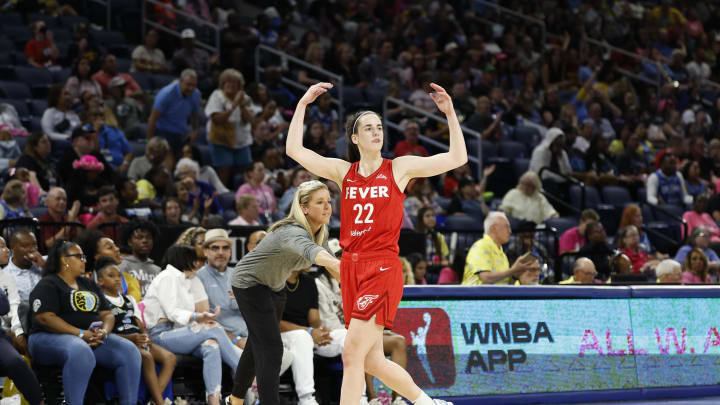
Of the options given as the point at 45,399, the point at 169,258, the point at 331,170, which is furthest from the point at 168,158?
the point at 331,170

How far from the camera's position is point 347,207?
5.80 meters

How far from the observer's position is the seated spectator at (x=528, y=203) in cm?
1341

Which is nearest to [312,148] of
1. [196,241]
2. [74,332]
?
[196,241]

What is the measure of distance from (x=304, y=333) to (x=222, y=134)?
5.14 meters

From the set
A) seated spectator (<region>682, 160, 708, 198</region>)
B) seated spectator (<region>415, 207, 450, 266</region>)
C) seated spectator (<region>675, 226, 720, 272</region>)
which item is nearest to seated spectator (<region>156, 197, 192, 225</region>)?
seated spectator (<region>415, 207, 450, 266</region>)

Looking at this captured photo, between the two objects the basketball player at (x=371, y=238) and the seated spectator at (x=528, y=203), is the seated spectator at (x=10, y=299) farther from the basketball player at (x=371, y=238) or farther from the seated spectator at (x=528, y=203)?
the seated spectator at (x=528, y=203)

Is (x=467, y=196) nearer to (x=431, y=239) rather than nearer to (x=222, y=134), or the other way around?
(x=431, y=239)

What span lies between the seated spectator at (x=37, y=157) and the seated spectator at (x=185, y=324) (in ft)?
9.78

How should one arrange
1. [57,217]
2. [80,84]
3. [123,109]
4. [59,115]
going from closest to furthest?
[57,217] < [59,115] < [80,84] < [123,109]

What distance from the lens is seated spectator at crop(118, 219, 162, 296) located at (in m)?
8.93

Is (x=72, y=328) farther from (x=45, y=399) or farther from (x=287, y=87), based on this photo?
(x=287, y=87)

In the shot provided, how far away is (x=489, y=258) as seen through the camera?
9.48m

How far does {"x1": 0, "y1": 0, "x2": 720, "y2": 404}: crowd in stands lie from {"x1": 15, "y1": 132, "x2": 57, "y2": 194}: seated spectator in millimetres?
21

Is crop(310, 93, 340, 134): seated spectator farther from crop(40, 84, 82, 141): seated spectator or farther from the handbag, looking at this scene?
crop(40, 84, 82, 141): seated spectator
